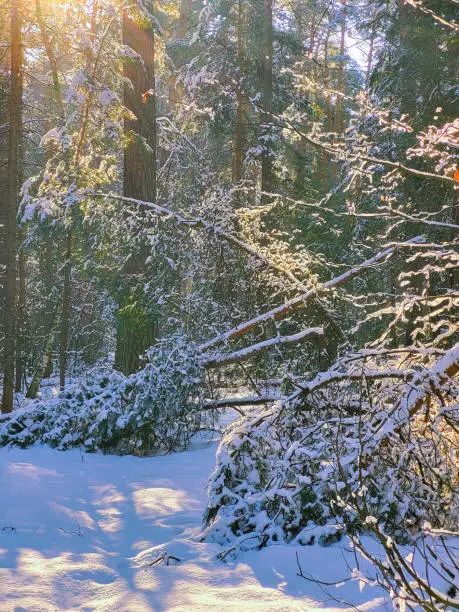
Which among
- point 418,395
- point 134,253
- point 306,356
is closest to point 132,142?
point 134,253

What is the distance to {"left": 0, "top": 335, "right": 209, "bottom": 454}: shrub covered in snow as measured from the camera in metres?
6.39

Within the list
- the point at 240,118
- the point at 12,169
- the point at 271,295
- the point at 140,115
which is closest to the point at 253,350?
the point at 271,295

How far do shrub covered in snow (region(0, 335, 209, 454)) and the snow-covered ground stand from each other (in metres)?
0.86

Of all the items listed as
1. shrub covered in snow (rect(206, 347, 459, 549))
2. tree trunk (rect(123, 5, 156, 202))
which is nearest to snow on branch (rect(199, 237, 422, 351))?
tree trunk (rect(123, 5, 156, 202))

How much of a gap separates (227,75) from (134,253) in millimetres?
9700

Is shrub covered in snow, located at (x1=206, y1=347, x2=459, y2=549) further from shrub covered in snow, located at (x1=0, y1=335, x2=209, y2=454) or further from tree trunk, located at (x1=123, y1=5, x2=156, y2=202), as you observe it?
tree trunk, located at (x1=123, y1=5, x2=156, y2=202)

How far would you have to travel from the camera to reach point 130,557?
363cm

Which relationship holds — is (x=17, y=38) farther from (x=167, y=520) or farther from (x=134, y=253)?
(x=167, y=520)

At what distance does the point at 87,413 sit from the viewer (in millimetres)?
6500

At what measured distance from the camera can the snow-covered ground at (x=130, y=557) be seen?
9.39 feet

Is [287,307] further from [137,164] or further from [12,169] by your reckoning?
[12,169]

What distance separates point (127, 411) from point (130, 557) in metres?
2.87

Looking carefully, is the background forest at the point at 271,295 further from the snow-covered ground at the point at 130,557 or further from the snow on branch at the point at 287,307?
the snow-covered ground at the point at 130,557

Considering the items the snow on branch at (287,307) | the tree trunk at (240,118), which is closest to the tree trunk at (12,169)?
the snow on branch at (287,307)
